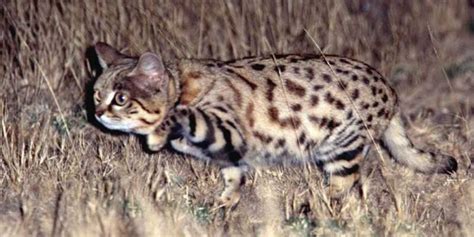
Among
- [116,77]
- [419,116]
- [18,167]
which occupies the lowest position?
[419,116]

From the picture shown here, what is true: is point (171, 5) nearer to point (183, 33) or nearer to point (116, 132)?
point (183, 33)

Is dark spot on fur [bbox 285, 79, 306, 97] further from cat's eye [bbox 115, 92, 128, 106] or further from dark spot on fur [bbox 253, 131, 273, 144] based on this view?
cat's eye [bbox 115, 92, 128, 106]

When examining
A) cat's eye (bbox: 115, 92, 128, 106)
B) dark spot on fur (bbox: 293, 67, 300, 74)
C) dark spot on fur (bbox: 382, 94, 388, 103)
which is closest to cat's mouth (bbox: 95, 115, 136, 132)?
cat's eye (bbox: 115, 92, 128, 106)

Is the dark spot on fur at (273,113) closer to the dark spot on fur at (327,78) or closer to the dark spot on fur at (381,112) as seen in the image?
the dark spot on fur at (327,78)

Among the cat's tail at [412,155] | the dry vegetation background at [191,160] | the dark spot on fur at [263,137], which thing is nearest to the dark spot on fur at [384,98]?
the cat's tail at [412,155]

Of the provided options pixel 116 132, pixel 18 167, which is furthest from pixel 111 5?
pixel 18 167

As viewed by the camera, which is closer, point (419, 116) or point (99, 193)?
point (99, 193)
